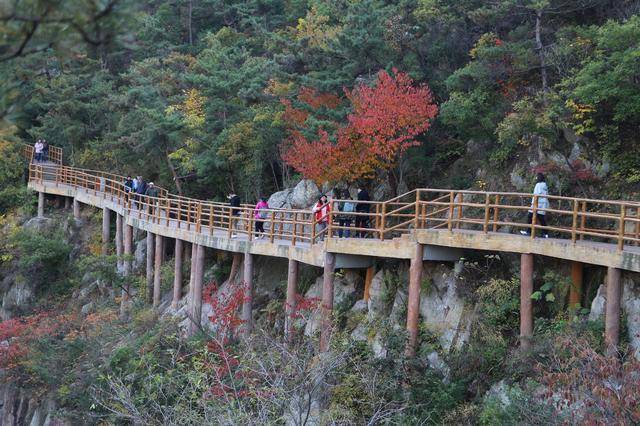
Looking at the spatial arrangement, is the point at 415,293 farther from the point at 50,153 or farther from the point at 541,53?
the point at 50,153

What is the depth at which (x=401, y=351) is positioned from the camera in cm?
1577

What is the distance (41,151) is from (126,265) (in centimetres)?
1218

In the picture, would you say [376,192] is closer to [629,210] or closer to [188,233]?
[188,233]

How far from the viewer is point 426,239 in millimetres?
16391

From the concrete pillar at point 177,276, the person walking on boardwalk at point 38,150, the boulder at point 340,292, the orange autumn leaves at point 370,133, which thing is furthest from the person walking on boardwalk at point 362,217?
the person walking on boardwalk at point 38,150

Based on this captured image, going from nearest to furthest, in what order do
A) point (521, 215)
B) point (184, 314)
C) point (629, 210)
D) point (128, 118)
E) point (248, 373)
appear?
point (248, 373) < point (629, 210) < point (521, 215) < point (184, 314) < point (128, 118)

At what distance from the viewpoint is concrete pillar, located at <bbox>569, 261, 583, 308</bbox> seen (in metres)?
14.9

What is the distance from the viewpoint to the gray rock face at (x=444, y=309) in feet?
53.2

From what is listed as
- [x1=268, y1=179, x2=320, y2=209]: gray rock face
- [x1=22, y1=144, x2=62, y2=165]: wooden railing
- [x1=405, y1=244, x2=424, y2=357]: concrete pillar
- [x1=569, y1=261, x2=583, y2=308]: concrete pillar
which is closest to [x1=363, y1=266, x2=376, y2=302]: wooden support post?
[x1=405, y1=244, x2=424, y2=357]: concrete pillar

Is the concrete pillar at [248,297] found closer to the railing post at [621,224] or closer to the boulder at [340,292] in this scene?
the boulder at [340,292]

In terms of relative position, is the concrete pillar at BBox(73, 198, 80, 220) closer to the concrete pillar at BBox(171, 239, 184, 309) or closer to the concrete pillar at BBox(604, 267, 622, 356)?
the concrete pillar at BBox(171, 239, 184, 309)

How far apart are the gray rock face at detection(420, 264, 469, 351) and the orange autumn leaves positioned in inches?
181

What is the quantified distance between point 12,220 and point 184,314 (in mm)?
15975

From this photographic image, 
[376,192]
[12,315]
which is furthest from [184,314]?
[12,315]
